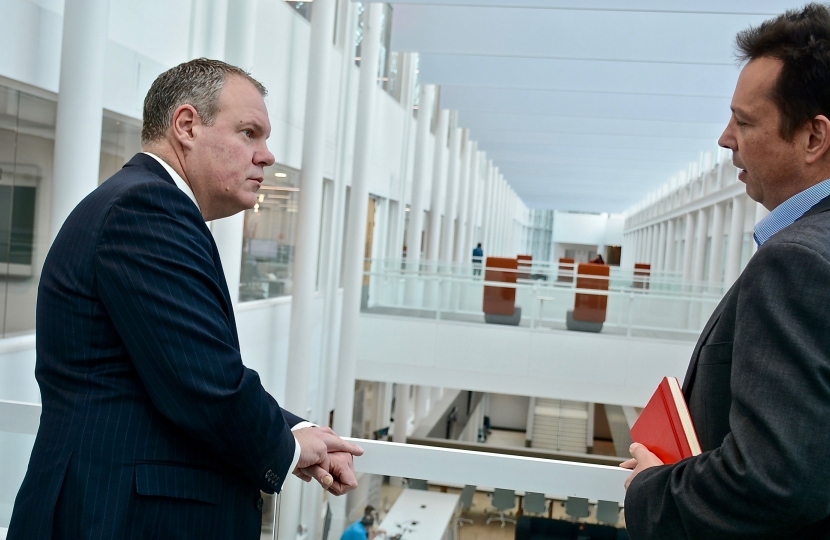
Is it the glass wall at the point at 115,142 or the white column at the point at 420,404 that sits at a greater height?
the glass wall at the point at 115,142

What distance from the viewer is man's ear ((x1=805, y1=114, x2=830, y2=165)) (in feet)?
3.73

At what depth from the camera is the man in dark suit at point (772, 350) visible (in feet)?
3.23

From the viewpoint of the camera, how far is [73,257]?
1.26m

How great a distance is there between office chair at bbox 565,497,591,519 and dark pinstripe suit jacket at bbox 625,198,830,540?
85 cm

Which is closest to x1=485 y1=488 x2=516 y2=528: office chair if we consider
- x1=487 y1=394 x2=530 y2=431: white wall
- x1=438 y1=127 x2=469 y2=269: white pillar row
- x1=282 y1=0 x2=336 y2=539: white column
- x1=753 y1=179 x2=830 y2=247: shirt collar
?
x1=753 y1=179 x2=830 y2=247: shirt collar

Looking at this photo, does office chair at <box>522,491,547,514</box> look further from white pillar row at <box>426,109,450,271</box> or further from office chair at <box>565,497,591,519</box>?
white pillar row at <box>426,109,450,271</box>

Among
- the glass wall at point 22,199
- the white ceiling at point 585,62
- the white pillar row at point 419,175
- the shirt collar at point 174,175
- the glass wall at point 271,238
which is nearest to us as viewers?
the shirt collar at point 174,175

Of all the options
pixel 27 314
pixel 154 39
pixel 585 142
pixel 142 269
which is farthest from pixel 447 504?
pixel 585 142

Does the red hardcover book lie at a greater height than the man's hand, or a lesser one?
greater

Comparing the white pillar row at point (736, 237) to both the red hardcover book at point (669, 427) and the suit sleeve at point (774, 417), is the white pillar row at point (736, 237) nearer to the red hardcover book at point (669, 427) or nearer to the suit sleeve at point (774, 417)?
the red hardcover book at point (669, 427)

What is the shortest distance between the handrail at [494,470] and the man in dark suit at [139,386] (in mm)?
675

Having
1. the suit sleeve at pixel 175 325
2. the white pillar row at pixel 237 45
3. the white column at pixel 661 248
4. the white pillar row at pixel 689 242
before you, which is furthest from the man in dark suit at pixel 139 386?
the white column at pixel 661 248

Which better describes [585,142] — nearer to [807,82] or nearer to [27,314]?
[27,314]

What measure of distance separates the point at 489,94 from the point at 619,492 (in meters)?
15.2
